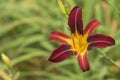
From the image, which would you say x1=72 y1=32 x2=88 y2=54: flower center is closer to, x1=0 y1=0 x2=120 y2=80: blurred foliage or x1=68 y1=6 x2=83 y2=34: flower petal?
x1=68 y1=6 x2=83 y2=34: flower petal

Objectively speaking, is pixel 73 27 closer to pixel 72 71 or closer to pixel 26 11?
pixel 72 71

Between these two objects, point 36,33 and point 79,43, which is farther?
point 36,33

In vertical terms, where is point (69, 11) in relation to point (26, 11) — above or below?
above

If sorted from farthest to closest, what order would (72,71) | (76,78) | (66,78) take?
(72,71) → (66,78) → (76,78)

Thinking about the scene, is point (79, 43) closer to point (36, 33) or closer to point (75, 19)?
point (75, 19)

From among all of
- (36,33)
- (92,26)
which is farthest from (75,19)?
(36,33)

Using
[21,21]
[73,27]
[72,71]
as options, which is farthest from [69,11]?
[21,21]

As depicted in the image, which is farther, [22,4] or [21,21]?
[22,4]

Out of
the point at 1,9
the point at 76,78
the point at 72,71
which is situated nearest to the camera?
the point at 76,78
